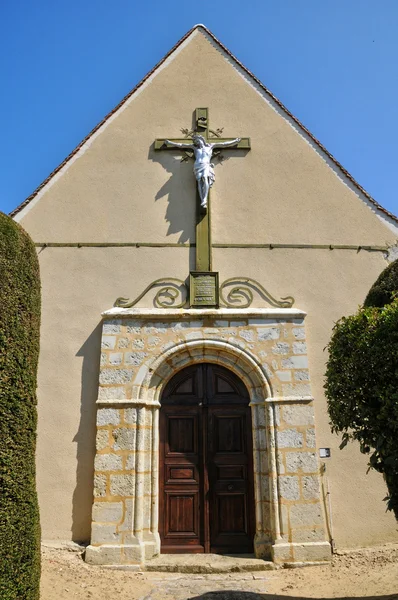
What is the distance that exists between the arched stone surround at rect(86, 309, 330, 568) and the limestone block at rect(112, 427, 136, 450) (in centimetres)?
1

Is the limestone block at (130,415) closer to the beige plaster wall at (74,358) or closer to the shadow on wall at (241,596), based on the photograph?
A: the beige plaster wall at (74,358)

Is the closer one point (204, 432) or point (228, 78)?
point (204, 432)

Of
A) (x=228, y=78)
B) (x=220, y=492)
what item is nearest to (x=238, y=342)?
(x=220, y=492)

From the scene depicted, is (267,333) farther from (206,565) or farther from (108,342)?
(206,565)

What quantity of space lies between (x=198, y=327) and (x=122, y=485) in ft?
6.77

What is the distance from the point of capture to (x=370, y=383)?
3.75 meters

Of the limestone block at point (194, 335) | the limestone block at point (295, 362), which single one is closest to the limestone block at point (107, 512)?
the limestone block at point (194, 335)

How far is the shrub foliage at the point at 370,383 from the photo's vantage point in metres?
3.53

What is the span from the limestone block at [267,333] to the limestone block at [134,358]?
1.46 meters

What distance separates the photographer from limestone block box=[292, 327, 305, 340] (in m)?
6.23

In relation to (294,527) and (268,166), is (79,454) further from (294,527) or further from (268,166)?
(268,166)

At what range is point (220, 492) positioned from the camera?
5.95m

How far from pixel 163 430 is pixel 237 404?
0.98 meters

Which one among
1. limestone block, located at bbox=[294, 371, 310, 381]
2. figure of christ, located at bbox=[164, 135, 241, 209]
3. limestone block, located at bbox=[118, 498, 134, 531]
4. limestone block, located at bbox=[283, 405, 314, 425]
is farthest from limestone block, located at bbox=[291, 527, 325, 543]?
figure of christ, located at bbox=[164, 135, 241, 209]
